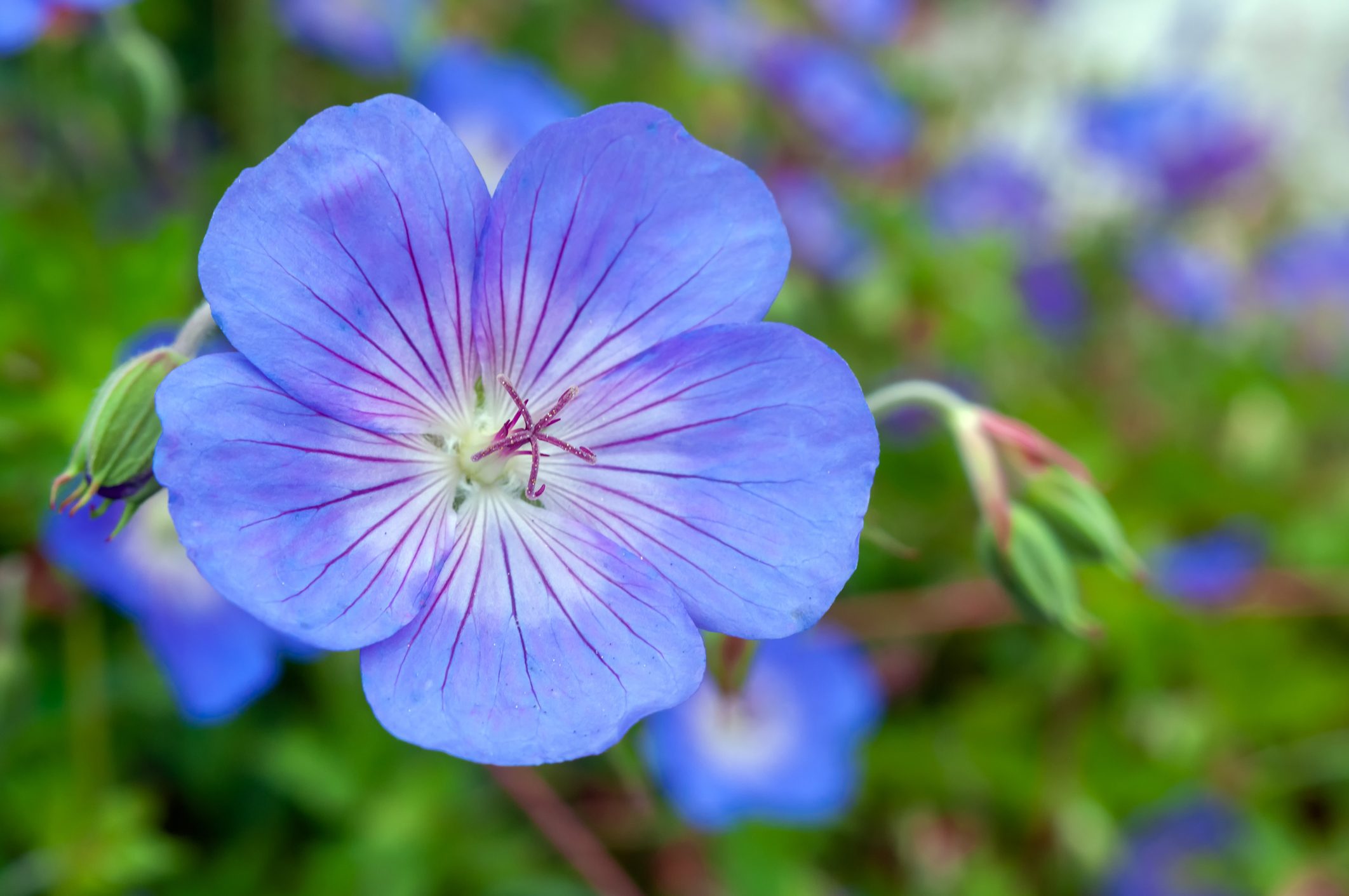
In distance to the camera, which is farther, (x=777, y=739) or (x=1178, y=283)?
(x=1178, y=283)

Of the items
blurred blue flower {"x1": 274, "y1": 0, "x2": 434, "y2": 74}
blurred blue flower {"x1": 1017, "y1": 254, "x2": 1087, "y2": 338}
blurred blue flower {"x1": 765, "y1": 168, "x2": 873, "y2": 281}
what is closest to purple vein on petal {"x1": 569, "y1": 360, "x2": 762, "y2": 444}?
blurred blue flower {"x1": 765, "y1": 168, "x2": 873, "y2": 281}

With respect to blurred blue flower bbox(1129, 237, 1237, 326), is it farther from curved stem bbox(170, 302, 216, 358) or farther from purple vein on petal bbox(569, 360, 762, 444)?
curved stem bbox(170, 302, 216, 358)

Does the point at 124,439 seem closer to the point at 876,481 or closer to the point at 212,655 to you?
the point at 212,655

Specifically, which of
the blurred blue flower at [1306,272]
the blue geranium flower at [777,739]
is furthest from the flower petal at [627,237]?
the blurred blue flower at [1306,272]

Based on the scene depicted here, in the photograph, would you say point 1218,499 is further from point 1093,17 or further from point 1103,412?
point 1093,17

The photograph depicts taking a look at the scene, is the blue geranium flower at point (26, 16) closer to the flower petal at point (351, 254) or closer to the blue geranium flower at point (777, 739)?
the flower petal at point (351, 254)

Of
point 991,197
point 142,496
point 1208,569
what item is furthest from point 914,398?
point 991,197
